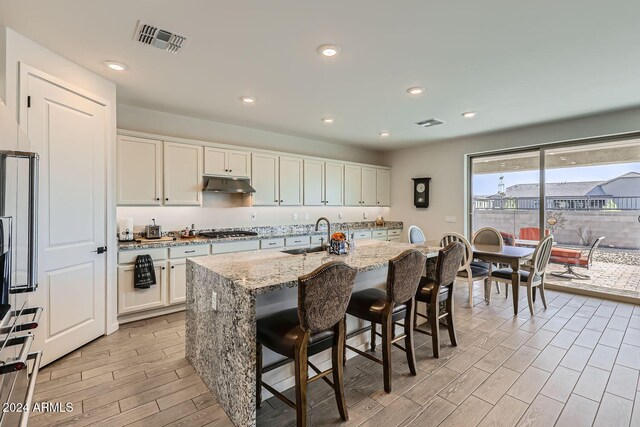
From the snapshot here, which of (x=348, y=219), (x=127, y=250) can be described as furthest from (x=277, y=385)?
(x=348, y=219)

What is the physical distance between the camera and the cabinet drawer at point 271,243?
472 cm

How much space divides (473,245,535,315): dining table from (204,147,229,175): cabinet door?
3806 mm

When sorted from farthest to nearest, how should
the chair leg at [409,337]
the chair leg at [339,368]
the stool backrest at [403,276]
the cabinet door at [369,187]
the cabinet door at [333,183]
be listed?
1. the cabinet door at [369,187]
2. the cabinet door at [333,183]
3. the chair leg at [409,337]
4. the stool backrest at [403,276]
5. the chair leg at [339,368]

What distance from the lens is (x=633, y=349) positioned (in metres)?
2.97

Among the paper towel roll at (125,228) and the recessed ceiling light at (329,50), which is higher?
the recessed ceiling light at (329,50)

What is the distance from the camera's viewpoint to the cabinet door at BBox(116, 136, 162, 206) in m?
3.81

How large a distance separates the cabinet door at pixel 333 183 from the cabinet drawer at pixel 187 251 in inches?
104

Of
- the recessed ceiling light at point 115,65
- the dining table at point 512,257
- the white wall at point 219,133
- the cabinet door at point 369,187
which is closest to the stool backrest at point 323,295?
the recessed ceiling light at point 115,65

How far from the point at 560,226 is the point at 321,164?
13.7 feet

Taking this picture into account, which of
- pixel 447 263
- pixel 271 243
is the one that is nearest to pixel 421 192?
pixel 271 243

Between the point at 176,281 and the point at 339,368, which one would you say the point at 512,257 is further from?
the point at 176,281

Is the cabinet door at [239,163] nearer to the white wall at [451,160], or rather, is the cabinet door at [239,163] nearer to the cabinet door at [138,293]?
the cabinet door at [138,293]

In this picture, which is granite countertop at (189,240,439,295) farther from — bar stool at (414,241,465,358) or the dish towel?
the dish towel

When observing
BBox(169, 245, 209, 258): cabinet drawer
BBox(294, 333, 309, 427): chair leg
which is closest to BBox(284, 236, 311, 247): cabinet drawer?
BBox(169, 245, 209, 258): cabinet drawer
